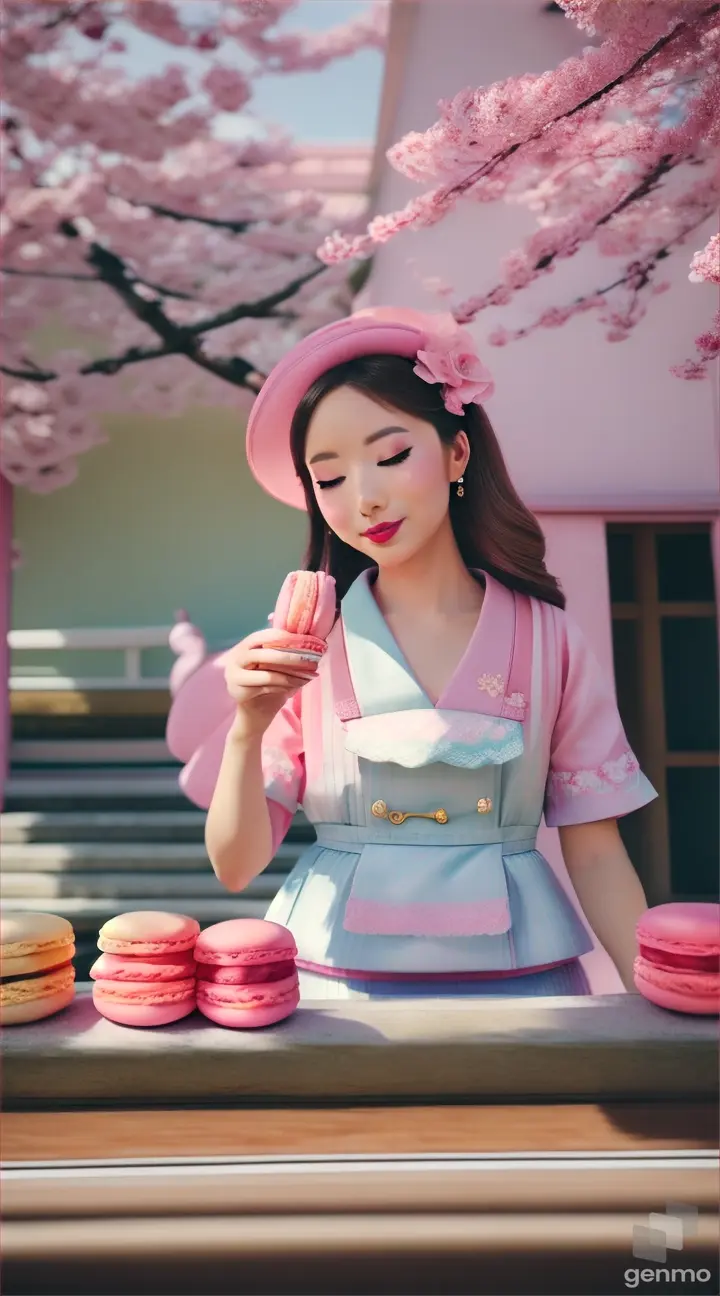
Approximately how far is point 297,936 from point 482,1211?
511 millimetres

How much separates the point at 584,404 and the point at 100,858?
2364 mm

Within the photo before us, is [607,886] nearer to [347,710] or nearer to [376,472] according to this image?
[347,710]

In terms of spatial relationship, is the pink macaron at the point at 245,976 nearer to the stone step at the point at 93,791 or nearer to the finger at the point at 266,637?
the finger at the point at 266,637

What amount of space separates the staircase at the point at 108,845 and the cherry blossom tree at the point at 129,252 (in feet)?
4.19

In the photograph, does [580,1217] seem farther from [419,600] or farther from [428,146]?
[428,146]

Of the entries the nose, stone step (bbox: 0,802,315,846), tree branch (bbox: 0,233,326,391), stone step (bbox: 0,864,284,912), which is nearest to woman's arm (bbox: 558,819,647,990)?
the nose

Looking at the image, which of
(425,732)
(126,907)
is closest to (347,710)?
(425,732)

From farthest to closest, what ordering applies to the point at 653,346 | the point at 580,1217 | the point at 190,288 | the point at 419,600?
the point at 190,288 → the point at 653,346 → the point at 419,600 → the point at 580,1217

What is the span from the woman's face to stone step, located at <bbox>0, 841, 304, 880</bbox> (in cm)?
206

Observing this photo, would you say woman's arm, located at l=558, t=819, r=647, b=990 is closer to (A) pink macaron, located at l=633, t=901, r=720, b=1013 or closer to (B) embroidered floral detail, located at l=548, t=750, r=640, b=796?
(B) embroidered floral detail, located at l=548, t=750, r=640, b=796

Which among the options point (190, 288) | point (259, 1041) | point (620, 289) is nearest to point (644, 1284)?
point (259, 1041)

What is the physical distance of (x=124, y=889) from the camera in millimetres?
3064

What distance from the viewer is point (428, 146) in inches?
61.4

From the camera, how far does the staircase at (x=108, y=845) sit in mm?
2949
